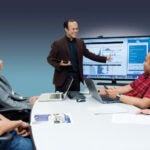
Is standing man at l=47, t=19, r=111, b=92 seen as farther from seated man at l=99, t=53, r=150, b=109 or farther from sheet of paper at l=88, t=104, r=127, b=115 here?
sheet of paper at l=88, t=104, r=127, b=115

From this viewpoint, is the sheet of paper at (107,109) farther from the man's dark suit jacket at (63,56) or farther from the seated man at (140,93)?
the man's dark suit jacket at (63,56)

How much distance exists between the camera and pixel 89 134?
1577mm

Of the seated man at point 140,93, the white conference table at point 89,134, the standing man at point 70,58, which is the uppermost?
the standing man at point 70,58

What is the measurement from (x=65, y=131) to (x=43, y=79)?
325 cm

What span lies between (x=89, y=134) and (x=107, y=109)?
0.68m

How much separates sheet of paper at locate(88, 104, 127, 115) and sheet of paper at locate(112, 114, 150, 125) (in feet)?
0.43

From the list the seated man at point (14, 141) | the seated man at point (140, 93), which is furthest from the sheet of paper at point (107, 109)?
the seated man at point (14, 141)

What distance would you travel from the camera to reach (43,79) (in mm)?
4840

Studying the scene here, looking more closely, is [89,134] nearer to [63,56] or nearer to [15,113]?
[15,113]

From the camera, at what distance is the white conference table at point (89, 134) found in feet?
4.58

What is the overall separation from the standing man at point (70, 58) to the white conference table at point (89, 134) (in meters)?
1.51

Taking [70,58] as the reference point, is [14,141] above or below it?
below

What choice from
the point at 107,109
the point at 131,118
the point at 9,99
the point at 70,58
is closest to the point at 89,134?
the point at 131,118

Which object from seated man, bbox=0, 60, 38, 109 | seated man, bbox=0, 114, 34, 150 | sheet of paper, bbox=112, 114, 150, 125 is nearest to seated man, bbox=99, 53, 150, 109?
sheet of paper, bbox=112, 114, 150, 125
